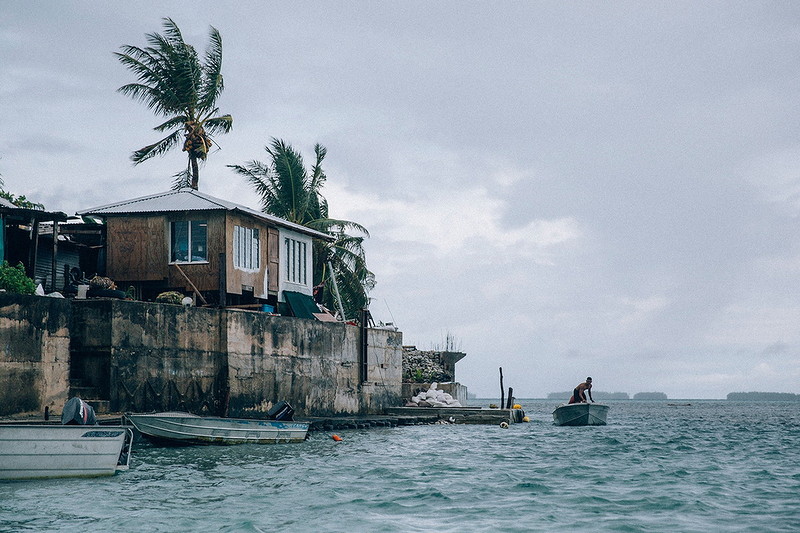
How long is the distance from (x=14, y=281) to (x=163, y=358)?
Answer: 497cm

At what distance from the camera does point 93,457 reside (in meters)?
19.9

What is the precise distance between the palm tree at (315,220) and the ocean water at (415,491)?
66.2 feet

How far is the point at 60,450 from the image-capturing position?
19266mm

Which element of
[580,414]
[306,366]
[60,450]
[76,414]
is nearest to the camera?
[60,450]

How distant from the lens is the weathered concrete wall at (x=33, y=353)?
24.5 metres

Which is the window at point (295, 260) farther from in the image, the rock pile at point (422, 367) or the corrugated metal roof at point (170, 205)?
the rock pile at point (422, 367)

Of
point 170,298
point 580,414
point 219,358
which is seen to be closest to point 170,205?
point 170,298

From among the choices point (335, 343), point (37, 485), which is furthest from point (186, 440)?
point (335, 343)

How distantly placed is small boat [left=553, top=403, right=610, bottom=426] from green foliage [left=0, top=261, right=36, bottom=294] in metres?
→ 25.0

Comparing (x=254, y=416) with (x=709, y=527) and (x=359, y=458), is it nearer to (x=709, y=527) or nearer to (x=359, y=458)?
(x=359, y=458)

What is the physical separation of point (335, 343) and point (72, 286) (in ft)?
37.4

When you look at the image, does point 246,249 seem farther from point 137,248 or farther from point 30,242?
point 30,242

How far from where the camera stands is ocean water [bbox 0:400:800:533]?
632 inches

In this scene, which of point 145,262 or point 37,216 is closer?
point 37,216
